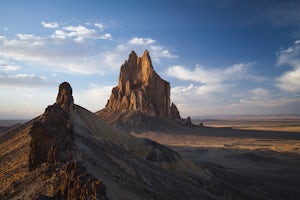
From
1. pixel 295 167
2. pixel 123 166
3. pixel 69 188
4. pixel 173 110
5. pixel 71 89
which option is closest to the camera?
pixel 69 188

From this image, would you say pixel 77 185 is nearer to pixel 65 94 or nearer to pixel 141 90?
pixel 65 94

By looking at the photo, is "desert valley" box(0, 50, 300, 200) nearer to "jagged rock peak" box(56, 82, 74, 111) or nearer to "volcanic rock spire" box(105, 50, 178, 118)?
"jagged rock peak" box(56, 82, 74, 111)

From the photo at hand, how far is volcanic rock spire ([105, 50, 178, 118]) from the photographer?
89.4m

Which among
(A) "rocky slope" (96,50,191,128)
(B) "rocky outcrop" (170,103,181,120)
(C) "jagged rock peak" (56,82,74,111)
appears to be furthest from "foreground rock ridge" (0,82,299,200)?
(B) "rocky outcrop" (170,103,181,120)

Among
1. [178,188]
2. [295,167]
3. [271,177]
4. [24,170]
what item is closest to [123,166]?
[178,188]

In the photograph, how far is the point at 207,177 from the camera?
25.1 metres

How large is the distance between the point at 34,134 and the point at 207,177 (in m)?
15.2

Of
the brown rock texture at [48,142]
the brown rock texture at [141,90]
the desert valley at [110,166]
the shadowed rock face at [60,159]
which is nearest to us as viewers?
the shadowed rock face at [60,159]

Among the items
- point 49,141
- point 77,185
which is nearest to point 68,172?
point 77,185

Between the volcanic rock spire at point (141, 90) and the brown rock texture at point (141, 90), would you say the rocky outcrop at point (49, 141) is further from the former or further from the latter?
the volcanic rock spire at point (141, 90)

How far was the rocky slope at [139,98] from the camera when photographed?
8538 cm

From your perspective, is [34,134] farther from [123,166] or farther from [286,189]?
[286,189]

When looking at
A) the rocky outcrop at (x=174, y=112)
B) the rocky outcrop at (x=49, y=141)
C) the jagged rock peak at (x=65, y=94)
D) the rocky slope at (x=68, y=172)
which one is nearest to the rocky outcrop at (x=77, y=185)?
the rocky slope at (x=68, y=172)

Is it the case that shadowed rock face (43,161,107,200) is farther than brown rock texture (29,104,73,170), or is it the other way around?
brown rock texture (29,104,73,170)
